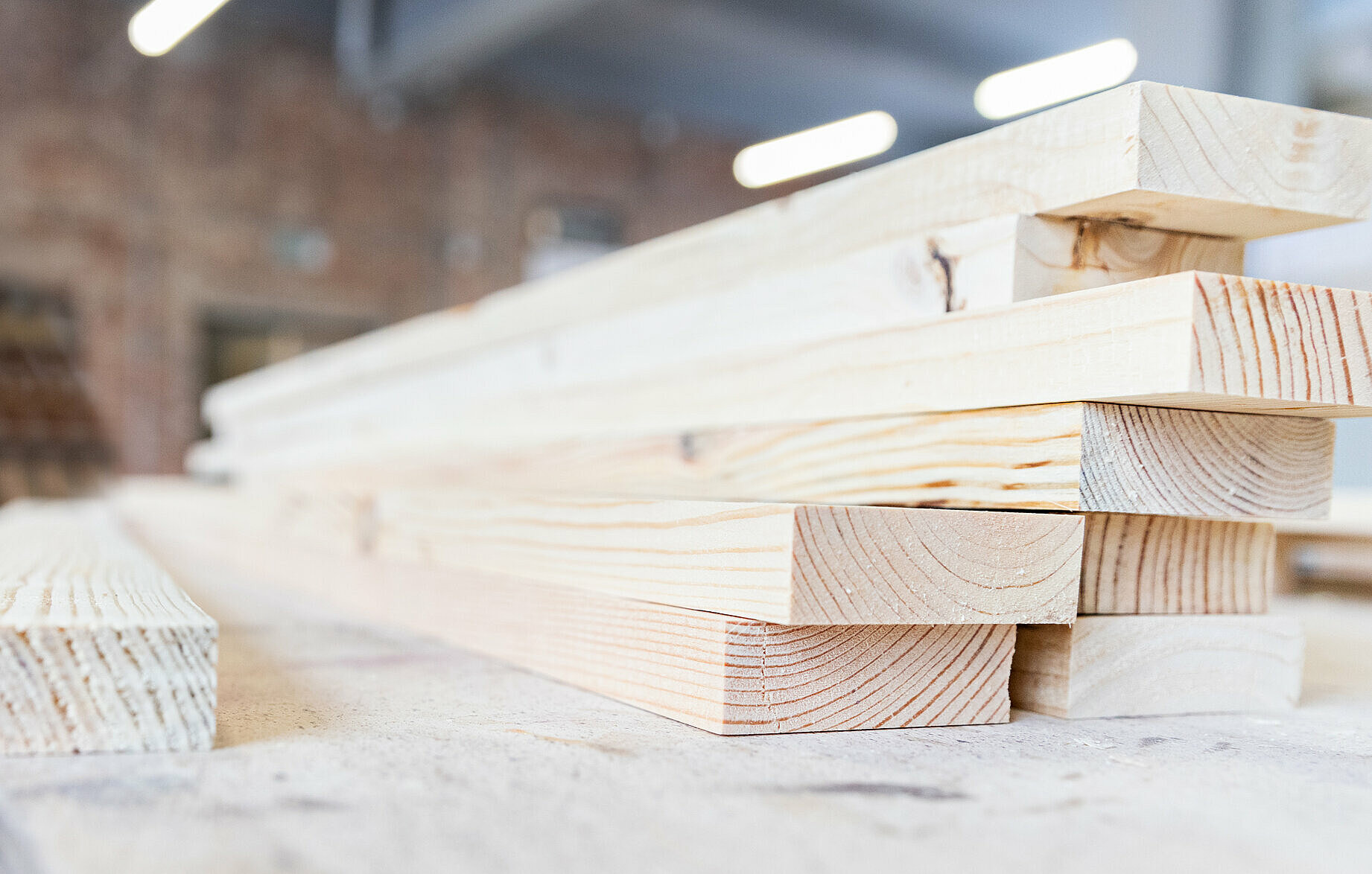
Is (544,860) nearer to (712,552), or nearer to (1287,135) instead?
(712,552)

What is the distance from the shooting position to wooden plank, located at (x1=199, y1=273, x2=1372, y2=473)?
3.97ft

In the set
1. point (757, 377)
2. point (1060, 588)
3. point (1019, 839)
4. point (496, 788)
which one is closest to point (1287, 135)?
point (1060, 588)

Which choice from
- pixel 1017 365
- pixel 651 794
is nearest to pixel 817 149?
pixel 1017 365

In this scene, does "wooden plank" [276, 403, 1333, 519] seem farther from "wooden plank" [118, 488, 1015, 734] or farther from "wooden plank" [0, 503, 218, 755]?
"wooden plank" [0, 503, 218, 755]

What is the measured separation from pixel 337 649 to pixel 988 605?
3.56ft

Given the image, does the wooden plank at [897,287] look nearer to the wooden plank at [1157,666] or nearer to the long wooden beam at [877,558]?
the long wooden beam at [877,558]

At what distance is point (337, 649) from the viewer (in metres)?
1.87

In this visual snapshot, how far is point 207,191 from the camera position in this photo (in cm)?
1123

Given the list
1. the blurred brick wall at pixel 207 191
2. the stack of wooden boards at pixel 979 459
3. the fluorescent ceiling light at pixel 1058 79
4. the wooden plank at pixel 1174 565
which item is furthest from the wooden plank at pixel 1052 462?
the blurred brick wall at pixel 207 191

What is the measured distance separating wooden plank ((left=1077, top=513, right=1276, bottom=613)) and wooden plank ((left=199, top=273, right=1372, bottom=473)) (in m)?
0.22

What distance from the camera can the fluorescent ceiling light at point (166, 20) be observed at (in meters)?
6.50

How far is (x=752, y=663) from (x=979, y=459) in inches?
17.2

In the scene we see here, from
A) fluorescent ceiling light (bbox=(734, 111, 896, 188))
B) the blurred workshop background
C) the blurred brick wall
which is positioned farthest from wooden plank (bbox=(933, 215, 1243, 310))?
the blurred brick wall

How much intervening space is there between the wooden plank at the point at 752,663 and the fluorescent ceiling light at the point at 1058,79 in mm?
7203
